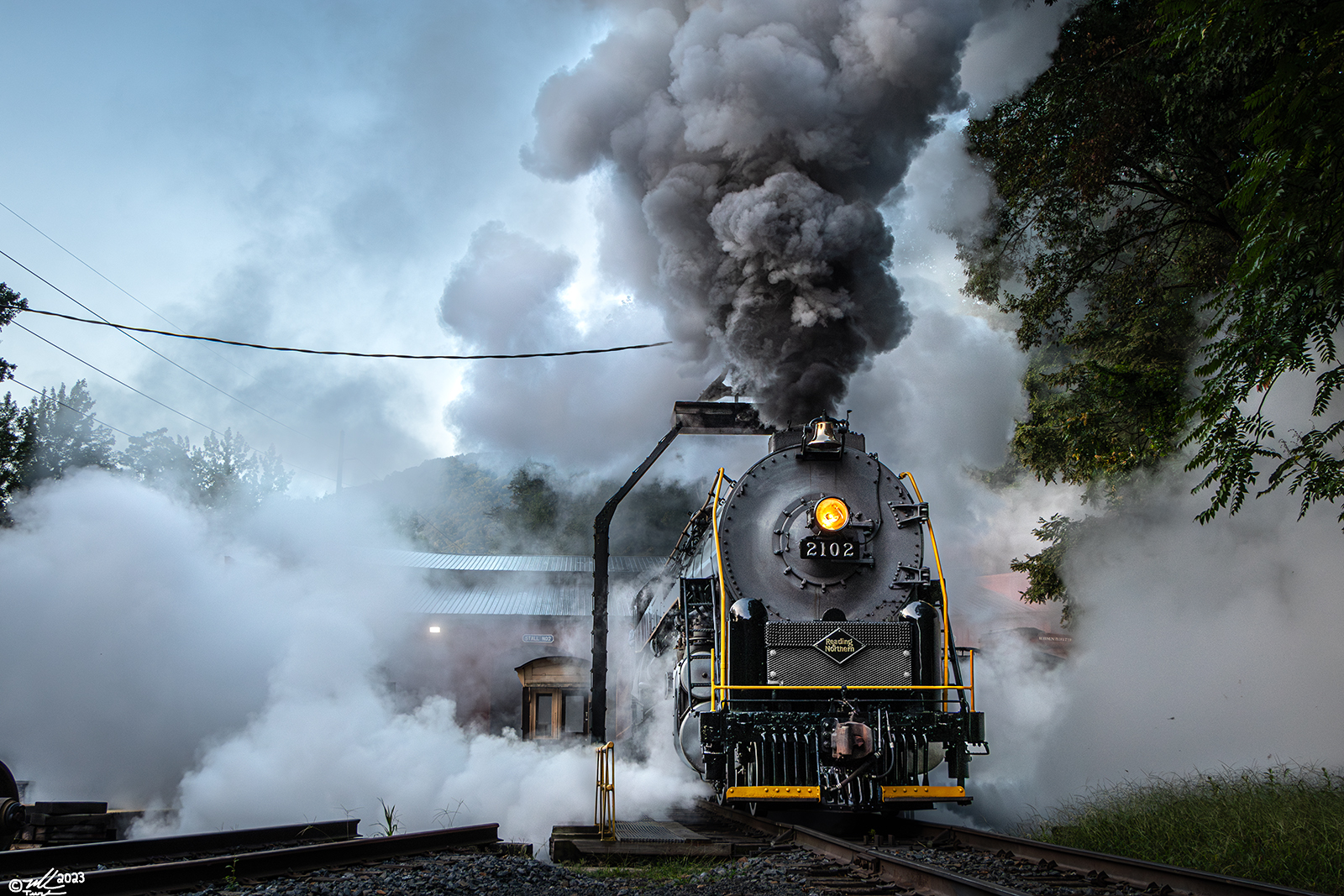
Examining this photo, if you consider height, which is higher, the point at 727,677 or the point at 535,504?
the point at 535,504

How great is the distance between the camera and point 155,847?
5148 millimetres

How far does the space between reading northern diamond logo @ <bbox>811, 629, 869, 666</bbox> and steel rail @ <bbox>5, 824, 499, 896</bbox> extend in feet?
10.1

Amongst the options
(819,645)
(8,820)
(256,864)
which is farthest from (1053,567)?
(8,820)

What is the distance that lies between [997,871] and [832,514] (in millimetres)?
3485

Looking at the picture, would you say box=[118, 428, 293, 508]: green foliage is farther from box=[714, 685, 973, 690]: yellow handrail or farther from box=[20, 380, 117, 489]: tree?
box=[714, 685, 973, 690]: yellow handrail

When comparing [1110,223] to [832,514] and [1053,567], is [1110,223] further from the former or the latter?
[832,514]

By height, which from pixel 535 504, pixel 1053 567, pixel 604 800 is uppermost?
pixel 535 504

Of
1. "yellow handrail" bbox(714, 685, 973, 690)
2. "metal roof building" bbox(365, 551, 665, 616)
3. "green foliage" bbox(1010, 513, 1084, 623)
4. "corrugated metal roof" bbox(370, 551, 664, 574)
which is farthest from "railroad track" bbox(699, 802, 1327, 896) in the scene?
"corrugated metal roof" bbox(370, 551, 664, 574)

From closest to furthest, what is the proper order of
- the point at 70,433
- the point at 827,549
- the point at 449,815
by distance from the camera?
1. the point at 827,549
2. the point at 449,815
3. the point at 70,433

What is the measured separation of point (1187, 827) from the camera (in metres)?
6.33

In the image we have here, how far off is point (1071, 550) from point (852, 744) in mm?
8794

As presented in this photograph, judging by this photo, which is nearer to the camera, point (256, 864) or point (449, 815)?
point (256, 864)

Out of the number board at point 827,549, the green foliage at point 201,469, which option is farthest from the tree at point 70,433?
the number board at point 827,549

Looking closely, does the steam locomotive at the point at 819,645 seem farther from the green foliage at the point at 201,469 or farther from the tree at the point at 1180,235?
the green foliage at the point at 201,469
